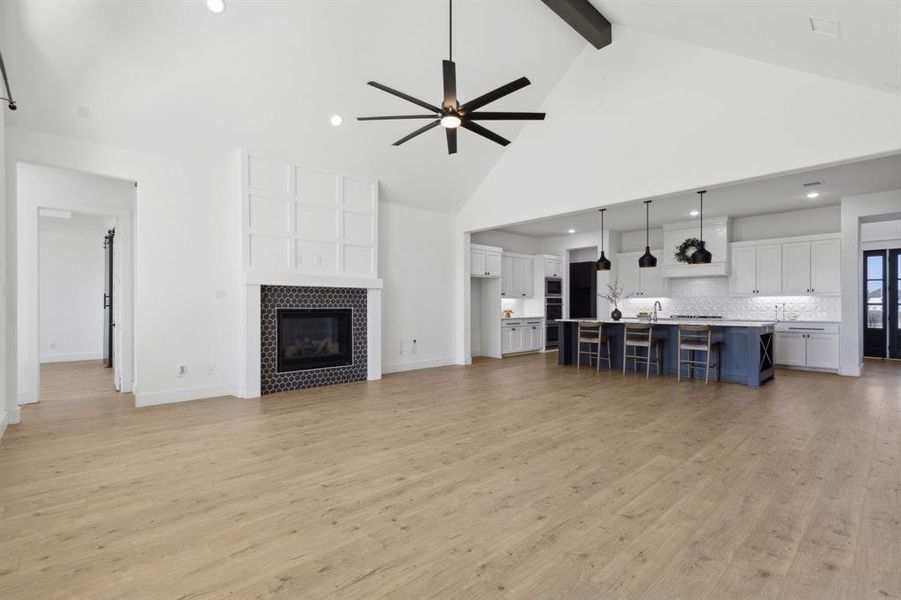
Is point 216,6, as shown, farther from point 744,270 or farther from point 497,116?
point 744,270

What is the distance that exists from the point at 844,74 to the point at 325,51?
17.5 ft

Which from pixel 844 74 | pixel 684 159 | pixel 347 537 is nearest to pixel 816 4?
pixel 844 74

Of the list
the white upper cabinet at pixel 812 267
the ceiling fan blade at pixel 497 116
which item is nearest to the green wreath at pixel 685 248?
the white upper cabinet at pixel 812 267

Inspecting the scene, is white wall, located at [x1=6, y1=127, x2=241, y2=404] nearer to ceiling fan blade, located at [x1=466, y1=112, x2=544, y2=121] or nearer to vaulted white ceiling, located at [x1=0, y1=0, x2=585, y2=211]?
vaulted white ceiling, located at [x1=0, y1=0, x2=585, y2=211]

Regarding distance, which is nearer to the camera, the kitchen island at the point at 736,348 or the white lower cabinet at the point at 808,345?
the kitchen island at the point at 736,348

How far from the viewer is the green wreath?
923 cm

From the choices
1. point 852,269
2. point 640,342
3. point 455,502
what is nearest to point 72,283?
point 455,502

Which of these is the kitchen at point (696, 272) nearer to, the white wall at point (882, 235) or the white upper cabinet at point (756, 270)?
the white upper cabinet at point (756, 270)

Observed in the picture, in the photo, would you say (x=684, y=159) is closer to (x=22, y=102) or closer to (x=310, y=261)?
(x=310, y=261)

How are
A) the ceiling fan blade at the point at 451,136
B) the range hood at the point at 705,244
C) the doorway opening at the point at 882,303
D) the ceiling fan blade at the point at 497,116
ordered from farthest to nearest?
the doorway opening at the point at 882,303
the range hood at the point at 705,244
the ceiling fan blade at the point at 451,136
the ceiling fan blade at the point at 497,116

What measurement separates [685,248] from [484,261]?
417cm

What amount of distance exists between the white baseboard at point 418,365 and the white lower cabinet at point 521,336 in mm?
1739

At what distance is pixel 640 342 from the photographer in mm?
7527

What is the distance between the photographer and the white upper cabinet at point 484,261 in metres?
9.69
